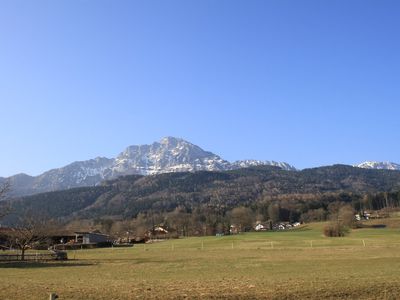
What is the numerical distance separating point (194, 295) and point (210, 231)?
174m

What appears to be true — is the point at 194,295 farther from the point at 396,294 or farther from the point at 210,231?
the point at 210,231

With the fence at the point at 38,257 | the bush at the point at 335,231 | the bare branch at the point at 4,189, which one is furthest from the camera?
the bush at the point at 335,231

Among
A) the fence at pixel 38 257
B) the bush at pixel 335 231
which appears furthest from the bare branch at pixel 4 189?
the bush at pixel 335 231

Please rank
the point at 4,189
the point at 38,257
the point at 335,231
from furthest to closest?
the point at 335,231, the point at 38,257, the point at 4,189

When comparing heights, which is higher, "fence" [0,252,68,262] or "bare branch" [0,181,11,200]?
"bare branch" [0,181,11,200]

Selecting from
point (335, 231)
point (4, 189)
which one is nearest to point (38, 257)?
point (4, 189)

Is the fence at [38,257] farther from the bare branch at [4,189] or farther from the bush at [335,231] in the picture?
the bush at [335,231]

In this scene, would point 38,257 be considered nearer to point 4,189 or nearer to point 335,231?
point 4,189

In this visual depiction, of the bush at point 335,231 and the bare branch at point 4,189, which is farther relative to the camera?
the bush at point 335,231

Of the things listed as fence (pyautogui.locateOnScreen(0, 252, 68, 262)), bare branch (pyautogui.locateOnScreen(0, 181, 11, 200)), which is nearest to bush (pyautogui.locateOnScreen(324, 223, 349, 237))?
fence (pyautogui.locateOnScreen(0, 252, 68, 262))

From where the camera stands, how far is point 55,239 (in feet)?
509

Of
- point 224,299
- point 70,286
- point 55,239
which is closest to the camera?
point 224,299

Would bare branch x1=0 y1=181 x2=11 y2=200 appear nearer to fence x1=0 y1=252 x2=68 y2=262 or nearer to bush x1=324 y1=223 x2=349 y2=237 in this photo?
fence x1=0 y1=252 x2=68 y2=262

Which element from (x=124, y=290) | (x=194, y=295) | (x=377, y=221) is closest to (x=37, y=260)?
(x=124, y=290)
